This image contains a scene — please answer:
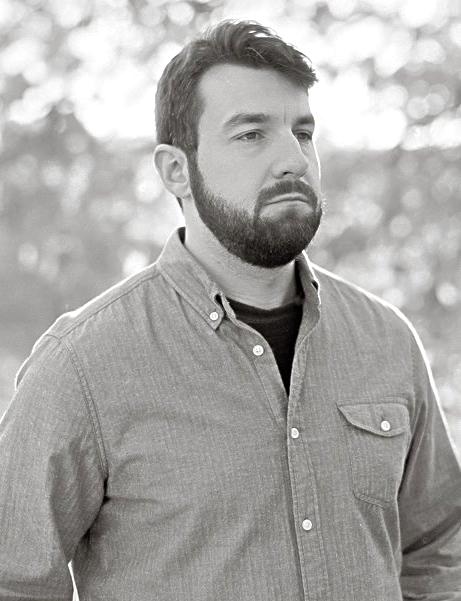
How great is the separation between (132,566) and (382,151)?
2.22 meters

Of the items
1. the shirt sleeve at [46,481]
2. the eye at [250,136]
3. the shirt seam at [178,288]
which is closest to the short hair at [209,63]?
the eye at [250,136]

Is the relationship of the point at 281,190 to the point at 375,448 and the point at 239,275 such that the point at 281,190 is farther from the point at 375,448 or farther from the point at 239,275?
the point at 375,448

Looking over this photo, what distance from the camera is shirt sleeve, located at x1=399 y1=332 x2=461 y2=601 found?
193 centimetres

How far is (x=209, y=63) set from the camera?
1.85 metres

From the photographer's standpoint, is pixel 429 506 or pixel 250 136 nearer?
pixel 250 136

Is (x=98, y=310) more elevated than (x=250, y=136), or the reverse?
(x=250, y=136)

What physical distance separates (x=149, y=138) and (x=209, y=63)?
5.17ft

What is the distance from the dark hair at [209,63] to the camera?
5.91 ft

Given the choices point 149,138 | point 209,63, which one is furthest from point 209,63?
point 149,138

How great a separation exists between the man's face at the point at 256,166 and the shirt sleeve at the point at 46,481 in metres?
0.39

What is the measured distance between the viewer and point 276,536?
1627 millimetres

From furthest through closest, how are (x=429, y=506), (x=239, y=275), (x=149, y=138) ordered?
(x=149, y=138), (x=429, y=506), (x=239, y=275)

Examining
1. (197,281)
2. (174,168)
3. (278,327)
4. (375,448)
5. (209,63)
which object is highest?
(209,63)

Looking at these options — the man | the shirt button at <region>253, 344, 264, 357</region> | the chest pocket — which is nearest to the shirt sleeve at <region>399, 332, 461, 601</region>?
the man
